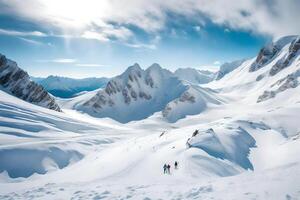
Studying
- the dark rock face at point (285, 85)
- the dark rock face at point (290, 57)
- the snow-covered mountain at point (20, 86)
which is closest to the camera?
the snow-covered mountain at point (20, 86)

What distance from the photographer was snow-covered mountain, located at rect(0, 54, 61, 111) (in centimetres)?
13725

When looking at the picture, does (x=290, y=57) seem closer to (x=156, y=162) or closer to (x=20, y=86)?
(x=20, y=86)

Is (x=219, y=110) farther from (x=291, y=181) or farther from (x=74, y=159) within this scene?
(x=291, y=181)

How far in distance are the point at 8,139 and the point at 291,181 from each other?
49613 mm

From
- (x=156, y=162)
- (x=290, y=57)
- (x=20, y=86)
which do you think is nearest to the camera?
(x=156, y=162)

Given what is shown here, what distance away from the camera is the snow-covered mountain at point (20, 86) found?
137 metres

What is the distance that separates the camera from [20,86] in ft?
459

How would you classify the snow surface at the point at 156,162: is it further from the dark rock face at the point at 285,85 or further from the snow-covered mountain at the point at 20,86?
the dark rock face at the point at 285,85

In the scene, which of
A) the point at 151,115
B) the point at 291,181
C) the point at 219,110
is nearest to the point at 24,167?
the point at 291,181

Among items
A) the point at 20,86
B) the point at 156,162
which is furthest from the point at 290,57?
the point at 156,162

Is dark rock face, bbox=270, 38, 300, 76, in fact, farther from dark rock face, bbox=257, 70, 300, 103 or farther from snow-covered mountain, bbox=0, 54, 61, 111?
snow-covered mountain, bbox=0, 54, 61, 111

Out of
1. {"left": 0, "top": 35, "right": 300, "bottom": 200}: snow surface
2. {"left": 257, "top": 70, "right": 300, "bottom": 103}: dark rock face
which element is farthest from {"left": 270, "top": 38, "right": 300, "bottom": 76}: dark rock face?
{"left": 0, "top": 35, "right": 300, "bottom": 200}: snow surface

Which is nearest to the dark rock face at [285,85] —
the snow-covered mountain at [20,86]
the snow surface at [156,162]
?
the snow surface at [156,162]

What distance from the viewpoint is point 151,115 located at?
18688 centimetres
